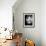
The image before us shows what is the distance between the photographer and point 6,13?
478 cm

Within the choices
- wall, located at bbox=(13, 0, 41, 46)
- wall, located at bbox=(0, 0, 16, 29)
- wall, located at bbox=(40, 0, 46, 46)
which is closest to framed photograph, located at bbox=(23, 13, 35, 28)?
wall, located at bbox=(13, 0, 41, 46)

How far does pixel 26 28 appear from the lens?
586 cm

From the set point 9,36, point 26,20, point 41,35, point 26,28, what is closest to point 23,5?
point 26,20

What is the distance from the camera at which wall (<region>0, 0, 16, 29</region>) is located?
4.73 meters

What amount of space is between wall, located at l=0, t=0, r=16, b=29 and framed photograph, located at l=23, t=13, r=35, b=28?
118 centimetres

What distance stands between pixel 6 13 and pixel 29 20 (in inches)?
57.1

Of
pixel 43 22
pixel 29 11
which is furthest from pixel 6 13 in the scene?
pixel 43 22

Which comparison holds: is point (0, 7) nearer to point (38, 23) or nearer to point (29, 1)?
point (29, 1)

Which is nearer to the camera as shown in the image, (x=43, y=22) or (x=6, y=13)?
(x=6, y=13)

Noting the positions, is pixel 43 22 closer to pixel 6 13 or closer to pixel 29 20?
pixel 29 20

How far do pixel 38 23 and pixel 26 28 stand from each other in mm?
639

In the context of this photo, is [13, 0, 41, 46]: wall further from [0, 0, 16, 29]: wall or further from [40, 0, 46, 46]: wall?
[0, 0, 16, 29]: wall

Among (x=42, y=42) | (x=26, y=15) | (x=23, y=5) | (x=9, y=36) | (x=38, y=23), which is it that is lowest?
(x=42, y=42)

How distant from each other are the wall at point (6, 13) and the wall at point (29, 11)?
106 cm
